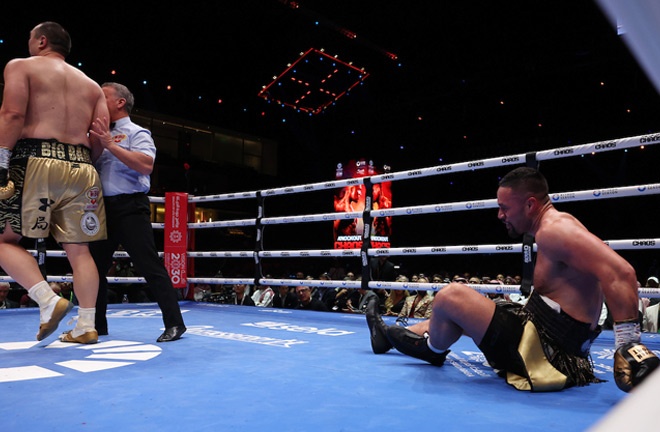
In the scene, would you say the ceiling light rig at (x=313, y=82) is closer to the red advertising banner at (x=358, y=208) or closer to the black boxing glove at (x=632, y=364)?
the red advertising banner at (x=358, y=208)

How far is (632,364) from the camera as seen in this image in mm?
1227

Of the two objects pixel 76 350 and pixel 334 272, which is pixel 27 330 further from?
pixel 334 272

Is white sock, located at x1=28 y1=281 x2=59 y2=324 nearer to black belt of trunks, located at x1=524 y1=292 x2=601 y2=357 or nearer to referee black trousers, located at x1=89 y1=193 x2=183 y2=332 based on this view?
referee black trousers, located at x1=89 y1=193 x2=183 y2=332

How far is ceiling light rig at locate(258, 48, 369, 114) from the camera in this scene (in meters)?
11.0

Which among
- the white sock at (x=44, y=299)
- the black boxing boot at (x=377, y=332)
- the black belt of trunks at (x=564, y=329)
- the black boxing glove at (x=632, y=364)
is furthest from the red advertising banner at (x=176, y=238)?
the black boxing glove at (x=632, y=364)

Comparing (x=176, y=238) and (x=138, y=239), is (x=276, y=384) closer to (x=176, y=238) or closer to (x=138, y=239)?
(x=138, y=239)

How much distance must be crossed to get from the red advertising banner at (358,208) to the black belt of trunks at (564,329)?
11.2m

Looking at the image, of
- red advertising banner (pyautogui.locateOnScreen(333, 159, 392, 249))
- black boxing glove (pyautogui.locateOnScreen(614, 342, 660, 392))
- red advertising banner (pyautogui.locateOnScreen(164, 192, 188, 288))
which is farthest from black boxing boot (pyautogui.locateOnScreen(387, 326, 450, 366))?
red advertising banner (pyautogui.locateOnScreen(333, 159, 392, 249))

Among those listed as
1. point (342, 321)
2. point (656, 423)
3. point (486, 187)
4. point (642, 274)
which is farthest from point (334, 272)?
point (656, 423)

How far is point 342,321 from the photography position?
336 centimetres

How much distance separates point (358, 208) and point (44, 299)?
11754mm

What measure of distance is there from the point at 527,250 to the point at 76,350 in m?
2.24

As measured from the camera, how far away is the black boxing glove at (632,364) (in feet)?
3.92

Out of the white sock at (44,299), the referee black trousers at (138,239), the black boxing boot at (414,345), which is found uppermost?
the referee black trousers at (138,239)
